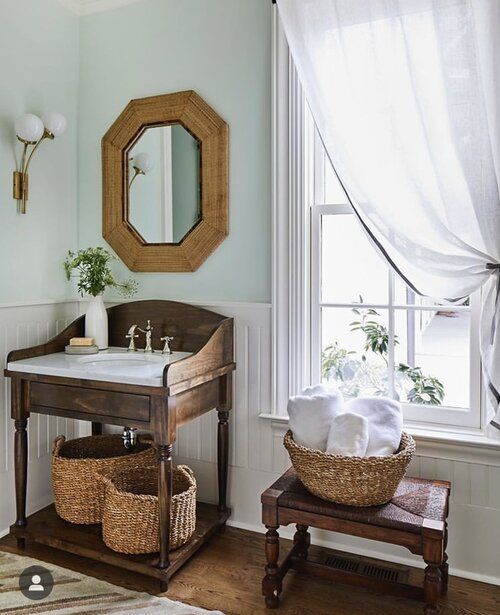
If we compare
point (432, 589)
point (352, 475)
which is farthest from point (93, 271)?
point (432, 589)

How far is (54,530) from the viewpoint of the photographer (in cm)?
220

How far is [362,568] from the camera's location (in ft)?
6.86

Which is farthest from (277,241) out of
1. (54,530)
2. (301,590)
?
(54,530)

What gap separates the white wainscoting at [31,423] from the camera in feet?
7.68

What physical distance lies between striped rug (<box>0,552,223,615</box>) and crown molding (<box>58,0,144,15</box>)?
A: 2613 millimetres

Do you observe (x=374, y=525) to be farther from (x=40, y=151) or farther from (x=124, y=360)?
(x=40, y=151)

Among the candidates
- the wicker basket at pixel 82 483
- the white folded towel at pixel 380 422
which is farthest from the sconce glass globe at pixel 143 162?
the white folded towel at pixel 380 422

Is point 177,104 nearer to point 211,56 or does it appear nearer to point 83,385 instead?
point 211,56

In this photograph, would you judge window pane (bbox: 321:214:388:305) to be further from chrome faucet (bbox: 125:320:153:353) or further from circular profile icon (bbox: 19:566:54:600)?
circular profile icon (bbox: 19:566:54:600)

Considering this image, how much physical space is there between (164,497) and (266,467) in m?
0.60

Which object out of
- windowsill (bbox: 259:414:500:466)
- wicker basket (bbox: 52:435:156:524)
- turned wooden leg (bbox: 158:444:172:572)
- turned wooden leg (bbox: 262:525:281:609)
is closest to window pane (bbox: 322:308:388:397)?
windowsill (bbox: 259:414:500:466)

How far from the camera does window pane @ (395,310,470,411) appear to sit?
2125mm

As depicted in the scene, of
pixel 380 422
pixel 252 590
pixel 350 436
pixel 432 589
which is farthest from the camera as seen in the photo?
pixel 252 590

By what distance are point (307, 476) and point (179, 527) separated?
61cm
